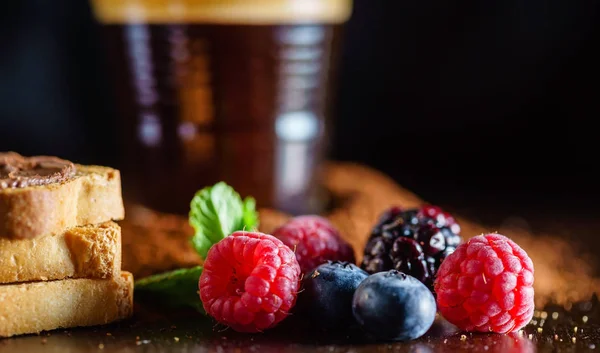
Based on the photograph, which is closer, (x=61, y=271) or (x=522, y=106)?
(x=61, y=271)

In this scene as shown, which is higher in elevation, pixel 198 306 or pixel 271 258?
pixel 271 258

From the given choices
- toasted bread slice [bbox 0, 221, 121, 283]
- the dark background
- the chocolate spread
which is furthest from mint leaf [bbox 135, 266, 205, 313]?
the dark background

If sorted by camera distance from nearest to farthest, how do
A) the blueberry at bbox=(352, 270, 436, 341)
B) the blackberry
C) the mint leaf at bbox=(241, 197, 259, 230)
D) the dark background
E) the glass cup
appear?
the blueberry at bbox=(352, 270, 436, 341) → the blackberry → the mint leaf at bbox=(241, 197, 259, 230) → the glass cup → the dark background

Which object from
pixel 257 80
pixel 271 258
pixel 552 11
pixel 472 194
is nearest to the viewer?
pixel 271 258

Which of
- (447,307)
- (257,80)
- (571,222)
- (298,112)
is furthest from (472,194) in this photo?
(447,307)

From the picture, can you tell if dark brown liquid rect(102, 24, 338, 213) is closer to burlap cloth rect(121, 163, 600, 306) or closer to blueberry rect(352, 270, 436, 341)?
burlap cloth rect(121, 163, 600, 306)

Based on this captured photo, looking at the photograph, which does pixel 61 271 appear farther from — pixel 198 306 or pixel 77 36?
pixel 77 36

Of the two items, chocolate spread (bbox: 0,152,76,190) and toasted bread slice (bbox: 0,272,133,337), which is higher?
chocolate spread (bbox: 0,152,76,190)
